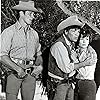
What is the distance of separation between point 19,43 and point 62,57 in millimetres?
248

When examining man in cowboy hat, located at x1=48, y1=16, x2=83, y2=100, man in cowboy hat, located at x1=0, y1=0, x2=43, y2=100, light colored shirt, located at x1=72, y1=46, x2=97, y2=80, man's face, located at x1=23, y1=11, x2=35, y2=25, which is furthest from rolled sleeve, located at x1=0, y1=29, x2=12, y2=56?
light colored shirt, located at x1=72, y1=46, x2=97, y2=80

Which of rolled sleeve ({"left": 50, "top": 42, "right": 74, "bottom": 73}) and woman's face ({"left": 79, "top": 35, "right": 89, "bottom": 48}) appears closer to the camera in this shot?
rolled sleeve ({"left": 50, "top": 42, "right": 74, "bottom": 73})

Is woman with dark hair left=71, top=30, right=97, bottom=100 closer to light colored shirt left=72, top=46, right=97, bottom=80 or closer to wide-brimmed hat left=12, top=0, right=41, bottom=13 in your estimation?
light colored shirt left=72, top=46, right=97, bottom=80

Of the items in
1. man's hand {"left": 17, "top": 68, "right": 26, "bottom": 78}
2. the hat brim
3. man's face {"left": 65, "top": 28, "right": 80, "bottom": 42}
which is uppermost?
the hat brim

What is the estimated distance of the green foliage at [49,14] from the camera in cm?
147

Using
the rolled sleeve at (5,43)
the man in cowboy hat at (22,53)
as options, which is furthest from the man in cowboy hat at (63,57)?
the rolled sleeve at (5,43)

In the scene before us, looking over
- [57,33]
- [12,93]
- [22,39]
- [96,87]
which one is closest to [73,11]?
[57,33]

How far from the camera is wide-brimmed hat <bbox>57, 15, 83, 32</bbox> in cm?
137

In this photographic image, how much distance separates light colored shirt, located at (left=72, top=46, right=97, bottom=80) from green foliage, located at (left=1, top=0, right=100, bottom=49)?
14 cm

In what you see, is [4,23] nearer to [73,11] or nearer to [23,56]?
[23,56]

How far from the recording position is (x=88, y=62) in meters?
1.41

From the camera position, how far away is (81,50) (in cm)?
142

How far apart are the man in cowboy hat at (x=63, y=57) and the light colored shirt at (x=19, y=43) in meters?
0.12

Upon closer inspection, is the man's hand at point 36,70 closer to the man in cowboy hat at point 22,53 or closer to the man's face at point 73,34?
the man in cowboy hat at point 22,53
